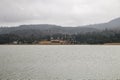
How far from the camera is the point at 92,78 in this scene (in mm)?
39406

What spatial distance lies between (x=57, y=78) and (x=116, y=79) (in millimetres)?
9090

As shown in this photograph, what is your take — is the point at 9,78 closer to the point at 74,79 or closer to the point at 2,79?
the point at 2,79

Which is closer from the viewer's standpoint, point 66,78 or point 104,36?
point 66,78

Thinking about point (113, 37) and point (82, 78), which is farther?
point (113, 37)

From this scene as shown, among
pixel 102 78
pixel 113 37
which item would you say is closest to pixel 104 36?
pixel 113 37

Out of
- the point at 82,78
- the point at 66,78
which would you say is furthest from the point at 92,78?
the point at 66,78

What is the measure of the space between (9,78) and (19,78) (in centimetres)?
153

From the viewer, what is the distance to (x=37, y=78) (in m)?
39.8

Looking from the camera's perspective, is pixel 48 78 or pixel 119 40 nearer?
pixel 48 78

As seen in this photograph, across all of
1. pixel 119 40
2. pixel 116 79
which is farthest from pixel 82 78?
pixel 119 40

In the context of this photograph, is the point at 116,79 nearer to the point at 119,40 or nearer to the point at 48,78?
the point at 48,78

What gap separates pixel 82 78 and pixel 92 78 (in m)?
1.56

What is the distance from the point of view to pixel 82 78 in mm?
39469

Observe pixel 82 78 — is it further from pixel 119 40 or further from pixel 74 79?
pixel 119 40
